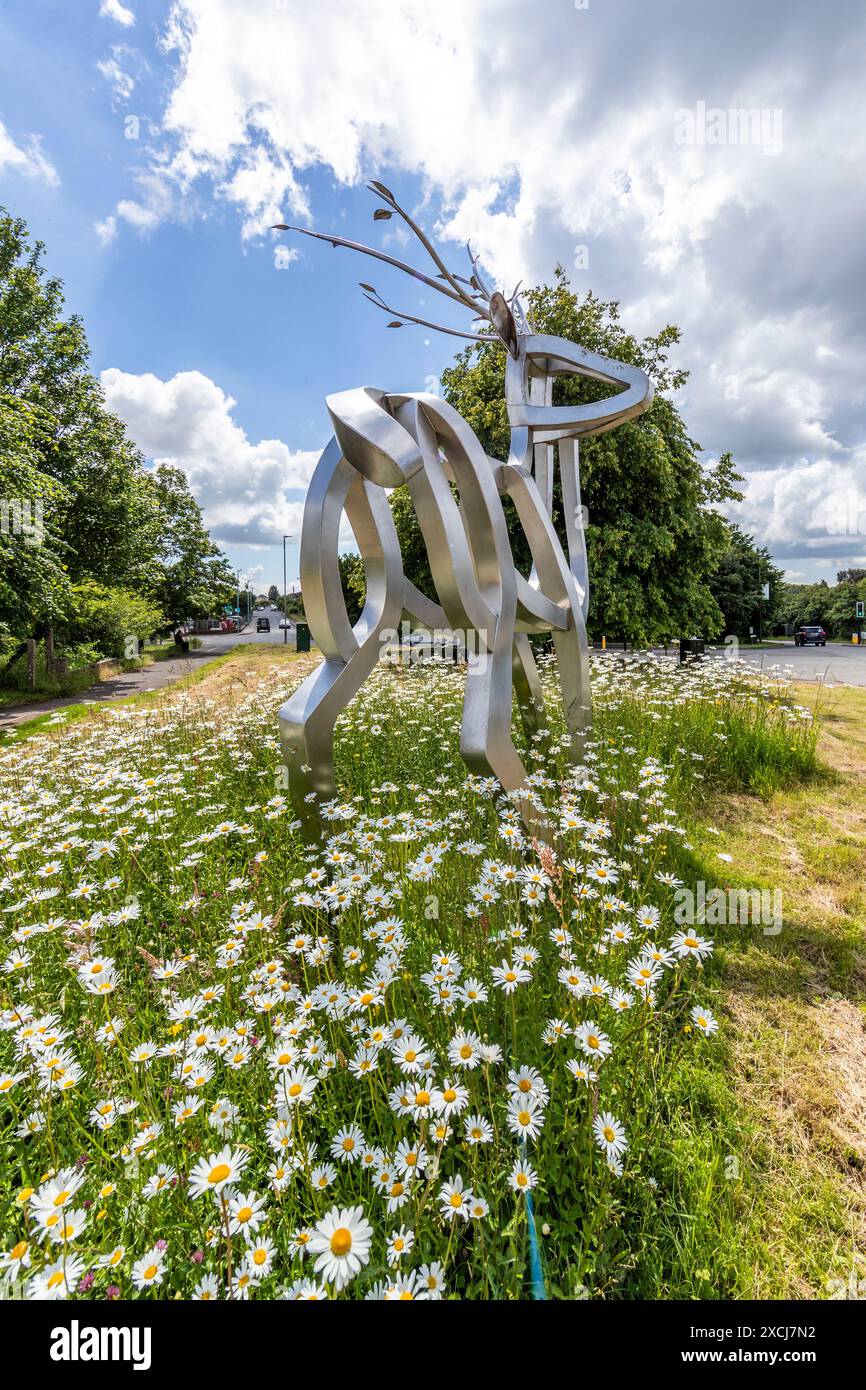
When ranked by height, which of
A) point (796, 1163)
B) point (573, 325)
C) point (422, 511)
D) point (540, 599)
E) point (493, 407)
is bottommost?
point (796, 1163)

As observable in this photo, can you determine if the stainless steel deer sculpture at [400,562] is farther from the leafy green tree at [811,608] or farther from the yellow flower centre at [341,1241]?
the leafy green tree at [811,608]

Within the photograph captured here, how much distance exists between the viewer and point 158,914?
322 cm

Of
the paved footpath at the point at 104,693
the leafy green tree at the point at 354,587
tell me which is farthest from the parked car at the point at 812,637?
the paved footpath at the point at 104,693

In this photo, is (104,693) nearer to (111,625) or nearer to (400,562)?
(111,625)

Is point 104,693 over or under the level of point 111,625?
under

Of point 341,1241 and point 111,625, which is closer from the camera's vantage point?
point 341,1241

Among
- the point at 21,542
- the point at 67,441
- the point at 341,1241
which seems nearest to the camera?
the point at 341,1241

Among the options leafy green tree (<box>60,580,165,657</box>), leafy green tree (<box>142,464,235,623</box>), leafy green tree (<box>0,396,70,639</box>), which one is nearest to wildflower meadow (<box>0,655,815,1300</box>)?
leafy green tree (<box>0,396,70,639</box>)

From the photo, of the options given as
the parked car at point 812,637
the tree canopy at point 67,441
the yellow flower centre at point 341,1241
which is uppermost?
the tree canopy at point 67,441

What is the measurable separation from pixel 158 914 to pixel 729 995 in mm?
3358

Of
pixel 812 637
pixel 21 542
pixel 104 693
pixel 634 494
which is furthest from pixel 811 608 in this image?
pixel 21 542

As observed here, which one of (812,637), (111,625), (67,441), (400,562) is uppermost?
(67,441)
